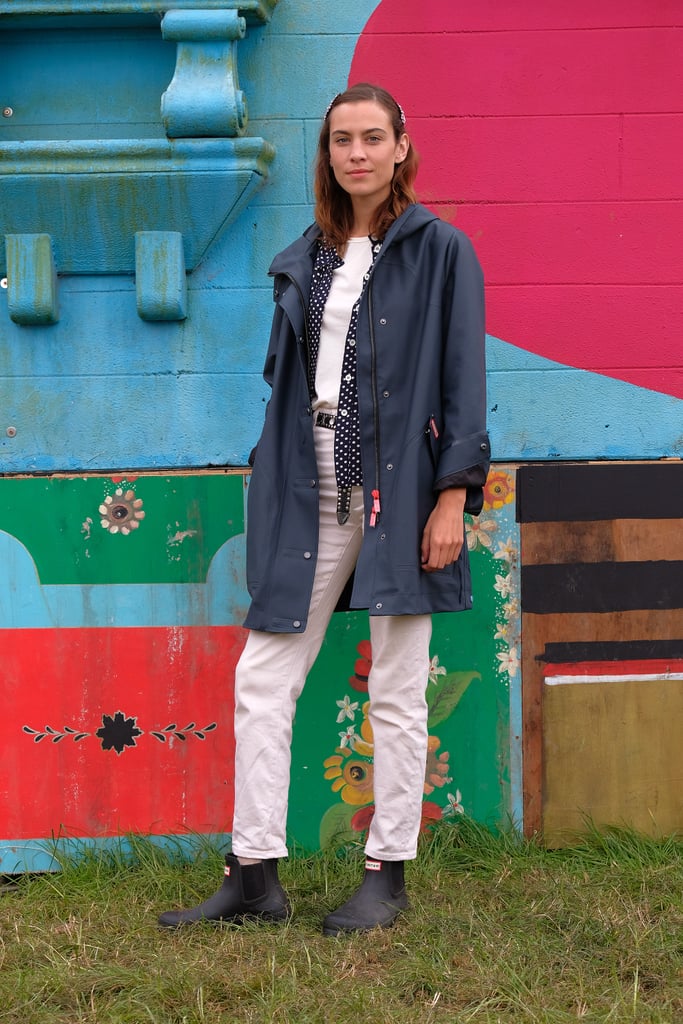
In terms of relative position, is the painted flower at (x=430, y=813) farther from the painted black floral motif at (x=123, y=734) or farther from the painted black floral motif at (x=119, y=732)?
the painted black floral motif at (x=123, y=734)

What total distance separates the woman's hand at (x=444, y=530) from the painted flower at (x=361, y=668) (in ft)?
2.31

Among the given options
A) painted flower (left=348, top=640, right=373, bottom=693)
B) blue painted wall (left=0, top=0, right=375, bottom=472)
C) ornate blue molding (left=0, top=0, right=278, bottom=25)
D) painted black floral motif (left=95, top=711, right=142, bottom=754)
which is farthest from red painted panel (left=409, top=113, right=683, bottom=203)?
painted black floral motif (left=95, top=711, right=142, bottom=754)

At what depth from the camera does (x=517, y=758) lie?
3.60m

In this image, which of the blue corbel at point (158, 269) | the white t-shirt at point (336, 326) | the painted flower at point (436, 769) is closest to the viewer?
the white t-shirt at point (336, 326)

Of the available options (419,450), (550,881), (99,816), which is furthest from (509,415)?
(99,816)

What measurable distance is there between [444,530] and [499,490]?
700mm

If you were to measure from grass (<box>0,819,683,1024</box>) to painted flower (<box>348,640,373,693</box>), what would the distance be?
19.4 inches

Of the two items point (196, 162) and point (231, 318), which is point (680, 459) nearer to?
point (231, 318)

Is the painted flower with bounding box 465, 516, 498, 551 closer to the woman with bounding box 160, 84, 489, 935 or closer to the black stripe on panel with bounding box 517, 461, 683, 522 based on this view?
the black stripe on panel with bounding box 517, 461, 683, 522

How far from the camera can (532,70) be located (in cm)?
355

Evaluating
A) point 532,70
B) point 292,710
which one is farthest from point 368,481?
point 532,70

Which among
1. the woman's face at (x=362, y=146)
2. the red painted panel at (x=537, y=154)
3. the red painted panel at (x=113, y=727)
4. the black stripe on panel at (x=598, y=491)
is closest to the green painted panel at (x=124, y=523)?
the red painted panel at (x=113, y=727)

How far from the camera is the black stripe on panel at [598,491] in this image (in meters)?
3.57

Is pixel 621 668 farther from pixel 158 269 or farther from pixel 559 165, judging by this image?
pixel 158 269
